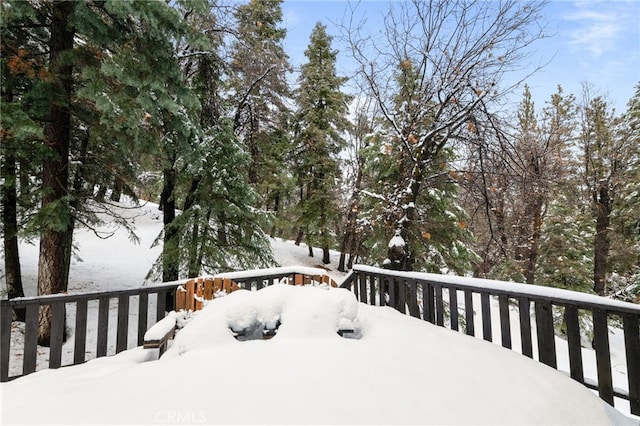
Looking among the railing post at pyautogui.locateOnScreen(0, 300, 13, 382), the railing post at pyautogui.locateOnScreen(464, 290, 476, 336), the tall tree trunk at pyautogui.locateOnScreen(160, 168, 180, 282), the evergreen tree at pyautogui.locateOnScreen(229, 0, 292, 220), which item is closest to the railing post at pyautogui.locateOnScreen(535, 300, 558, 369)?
the railing post at pyautogui.locateOnScreen(464, 290, 476, 336)

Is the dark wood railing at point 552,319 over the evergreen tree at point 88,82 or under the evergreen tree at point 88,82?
under

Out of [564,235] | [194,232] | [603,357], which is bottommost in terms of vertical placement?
[603,357]

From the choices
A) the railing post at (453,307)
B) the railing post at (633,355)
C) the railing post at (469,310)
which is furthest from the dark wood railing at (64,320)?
the railing post at (633,355)

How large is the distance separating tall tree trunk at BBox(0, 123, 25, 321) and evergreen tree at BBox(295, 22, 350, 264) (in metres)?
9.38

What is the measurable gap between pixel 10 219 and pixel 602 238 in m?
18.3

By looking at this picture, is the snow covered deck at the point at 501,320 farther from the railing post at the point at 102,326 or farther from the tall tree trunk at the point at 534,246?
the tall tree trunk at the point at 534,246

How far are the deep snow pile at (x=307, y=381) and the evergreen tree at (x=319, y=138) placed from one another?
36.6 feet

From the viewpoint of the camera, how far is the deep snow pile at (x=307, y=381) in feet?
5.42

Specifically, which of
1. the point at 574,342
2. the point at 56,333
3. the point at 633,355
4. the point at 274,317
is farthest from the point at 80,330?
the point at 633,355

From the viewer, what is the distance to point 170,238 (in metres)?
7.55

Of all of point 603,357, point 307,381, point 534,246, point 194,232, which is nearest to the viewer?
point 307,381

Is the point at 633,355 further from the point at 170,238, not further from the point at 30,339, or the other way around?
the point at 170,238

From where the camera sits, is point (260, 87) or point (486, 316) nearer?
point (486, 316)

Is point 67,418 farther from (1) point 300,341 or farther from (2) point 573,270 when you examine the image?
(2) point 573,270
